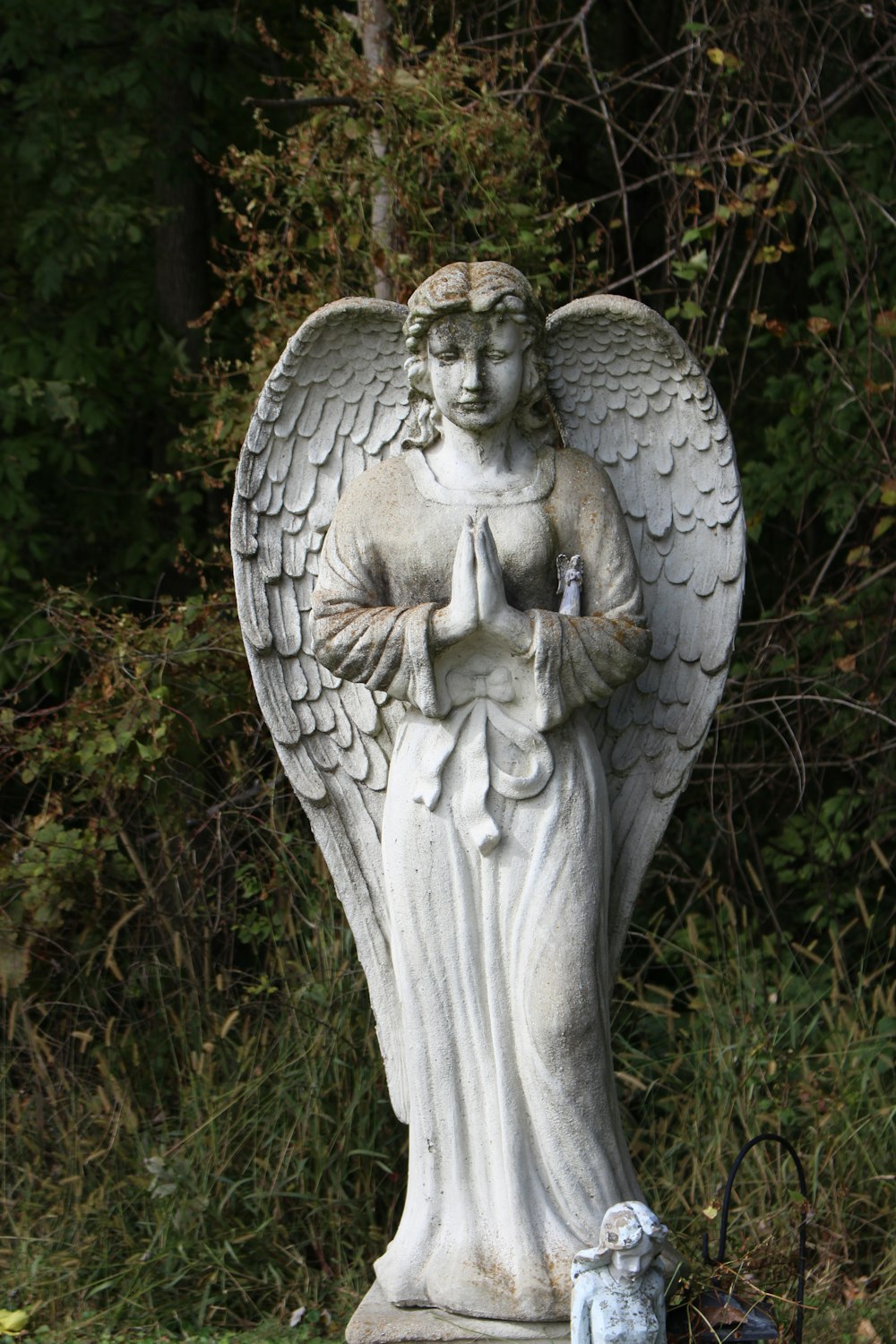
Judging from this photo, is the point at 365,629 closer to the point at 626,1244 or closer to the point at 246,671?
the point at 626,1244

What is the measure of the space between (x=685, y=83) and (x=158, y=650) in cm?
268

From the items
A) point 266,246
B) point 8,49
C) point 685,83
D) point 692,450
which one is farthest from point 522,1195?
point 8,49

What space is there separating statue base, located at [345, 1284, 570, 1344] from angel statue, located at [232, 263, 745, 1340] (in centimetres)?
3

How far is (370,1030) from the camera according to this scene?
5.59 meters

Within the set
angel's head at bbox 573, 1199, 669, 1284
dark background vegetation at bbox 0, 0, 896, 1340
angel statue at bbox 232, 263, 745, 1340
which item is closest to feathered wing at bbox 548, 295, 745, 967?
angel statue at bbox 232, 263, 745, 1340

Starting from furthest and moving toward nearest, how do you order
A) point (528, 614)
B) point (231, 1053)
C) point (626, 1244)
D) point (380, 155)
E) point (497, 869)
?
point (380, 155) → point (231, 1053) → point (497, 869) → point (528, 614) → point (626, 1244)

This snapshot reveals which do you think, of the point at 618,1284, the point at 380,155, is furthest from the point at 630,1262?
the point at 380,155

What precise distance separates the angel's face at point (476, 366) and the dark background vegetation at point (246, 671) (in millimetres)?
2170

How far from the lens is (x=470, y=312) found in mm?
3807

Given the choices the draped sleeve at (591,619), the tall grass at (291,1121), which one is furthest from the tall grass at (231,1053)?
the draped sleeve at (591,619)

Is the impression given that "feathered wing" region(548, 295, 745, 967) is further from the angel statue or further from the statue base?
the statue base

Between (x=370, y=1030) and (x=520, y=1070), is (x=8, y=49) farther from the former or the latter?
(x=520, y=1070)

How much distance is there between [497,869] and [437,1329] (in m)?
0.99

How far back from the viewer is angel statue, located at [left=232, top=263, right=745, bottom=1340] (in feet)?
12.6
